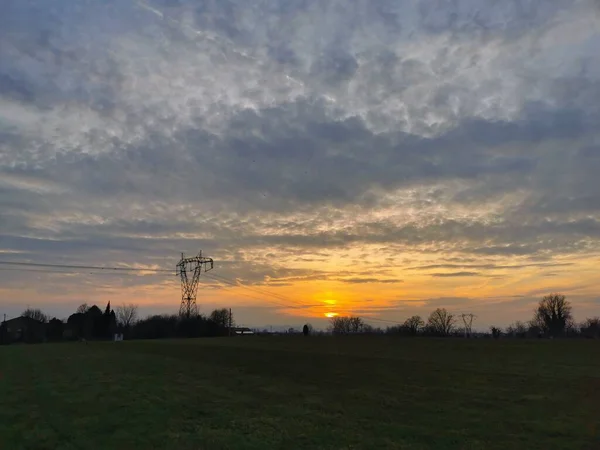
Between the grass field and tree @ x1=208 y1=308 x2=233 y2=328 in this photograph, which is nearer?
the grass field

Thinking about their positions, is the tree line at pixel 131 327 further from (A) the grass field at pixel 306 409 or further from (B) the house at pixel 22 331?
(A) the grass field at pixel 306 409

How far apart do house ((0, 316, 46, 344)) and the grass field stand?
122m

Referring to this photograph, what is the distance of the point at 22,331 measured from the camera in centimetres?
16325

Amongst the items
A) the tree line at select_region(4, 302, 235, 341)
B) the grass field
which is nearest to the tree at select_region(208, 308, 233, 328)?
the tree line at select_region(4, 302, 235, 341)

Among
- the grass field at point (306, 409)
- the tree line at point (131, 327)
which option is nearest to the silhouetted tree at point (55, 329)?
the tree line at point (131, 327)

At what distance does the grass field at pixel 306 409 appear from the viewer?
16047 mm

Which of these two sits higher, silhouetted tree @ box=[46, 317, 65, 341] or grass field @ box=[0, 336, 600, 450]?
silhouetted tree @ box=[46, 317, 65, 341]

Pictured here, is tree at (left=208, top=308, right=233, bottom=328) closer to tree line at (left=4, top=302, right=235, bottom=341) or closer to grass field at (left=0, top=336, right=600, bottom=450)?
tree line at (left=4, top=302, right=235, bottom=341)

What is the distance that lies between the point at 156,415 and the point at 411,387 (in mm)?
12468

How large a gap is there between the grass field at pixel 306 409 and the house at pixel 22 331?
122m

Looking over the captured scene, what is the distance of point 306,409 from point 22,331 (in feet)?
540

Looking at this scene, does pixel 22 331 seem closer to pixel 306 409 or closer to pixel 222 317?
pixel 222 317

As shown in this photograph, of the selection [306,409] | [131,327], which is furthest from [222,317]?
[306,409]

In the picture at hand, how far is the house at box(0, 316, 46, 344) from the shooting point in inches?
5704
